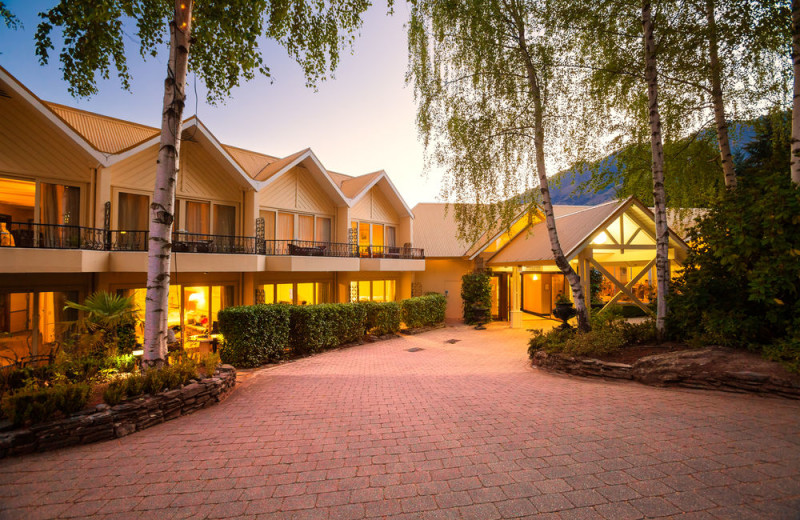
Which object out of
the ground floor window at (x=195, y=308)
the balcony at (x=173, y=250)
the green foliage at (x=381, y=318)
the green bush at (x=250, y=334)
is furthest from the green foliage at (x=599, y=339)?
the ground floor window at (x=195, y=308)

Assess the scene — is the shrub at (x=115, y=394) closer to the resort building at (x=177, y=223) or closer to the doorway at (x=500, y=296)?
the resort building at (x=177, y=223)

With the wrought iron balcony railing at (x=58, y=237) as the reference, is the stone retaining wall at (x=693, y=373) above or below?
below

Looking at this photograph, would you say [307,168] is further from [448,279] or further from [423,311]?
[448,279]

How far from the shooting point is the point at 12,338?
9.09 m

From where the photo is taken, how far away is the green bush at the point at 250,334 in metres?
8.89

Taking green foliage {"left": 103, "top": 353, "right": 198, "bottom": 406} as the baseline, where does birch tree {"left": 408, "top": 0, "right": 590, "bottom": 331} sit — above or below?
above

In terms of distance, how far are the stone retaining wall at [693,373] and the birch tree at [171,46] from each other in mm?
8916

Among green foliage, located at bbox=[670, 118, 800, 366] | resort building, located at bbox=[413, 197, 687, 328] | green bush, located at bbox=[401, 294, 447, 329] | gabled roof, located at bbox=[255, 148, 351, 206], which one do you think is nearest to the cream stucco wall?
resort building, located at bbox=[413, 197, 687, 328]

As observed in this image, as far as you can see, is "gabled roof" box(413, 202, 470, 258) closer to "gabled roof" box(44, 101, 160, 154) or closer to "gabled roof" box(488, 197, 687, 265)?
"gabled roof" box(488, 197, 687, 265)

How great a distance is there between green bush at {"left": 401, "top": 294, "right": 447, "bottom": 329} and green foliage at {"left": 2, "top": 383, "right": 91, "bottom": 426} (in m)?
11.5

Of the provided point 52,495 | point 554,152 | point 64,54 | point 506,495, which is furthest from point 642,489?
point 64,54

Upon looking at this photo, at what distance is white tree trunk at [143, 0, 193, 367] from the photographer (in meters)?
6.05

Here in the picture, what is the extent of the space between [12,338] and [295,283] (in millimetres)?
8785

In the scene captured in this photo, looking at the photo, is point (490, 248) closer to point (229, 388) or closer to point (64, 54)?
point (229, 388)
